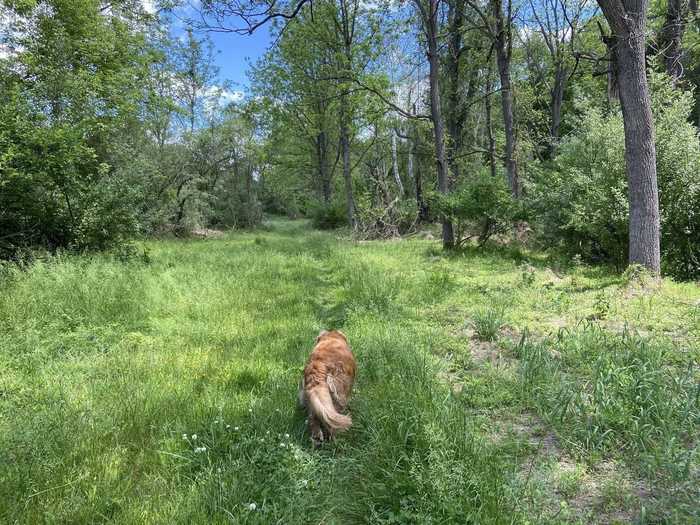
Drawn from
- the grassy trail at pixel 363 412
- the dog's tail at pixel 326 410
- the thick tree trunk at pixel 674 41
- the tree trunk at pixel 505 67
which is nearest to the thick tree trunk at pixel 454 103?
the tree trunk at pixel 505 67

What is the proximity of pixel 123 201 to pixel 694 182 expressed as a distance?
1346 centimetres

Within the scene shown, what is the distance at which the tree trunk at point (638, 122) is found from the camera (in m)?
7.06

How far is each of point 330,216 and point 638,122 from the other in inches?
898

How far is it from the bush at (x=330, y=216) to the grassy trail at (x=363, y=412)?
72.3 feet

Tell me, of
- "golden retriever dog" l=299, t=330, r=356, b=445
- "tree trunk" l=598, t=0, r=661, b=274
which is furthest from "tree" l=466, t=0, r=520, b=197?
"golden retriever dog" l=299, t=330, r=356, b=445

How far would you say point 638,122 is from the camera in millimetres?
7129

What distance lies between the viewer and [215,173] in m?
23.9

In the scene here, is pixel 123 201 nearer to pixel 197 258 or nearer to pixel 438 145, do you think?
pixel 197 258

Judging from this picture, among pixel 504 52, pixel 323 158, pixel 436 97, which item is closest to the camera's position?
pixel 436 97

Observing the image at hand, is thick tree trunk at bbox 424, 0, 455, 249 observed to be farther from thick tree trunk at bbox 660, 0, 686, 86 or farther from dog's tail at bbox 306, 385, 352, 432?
dog's tail at bbox 306, 385, 352, 432

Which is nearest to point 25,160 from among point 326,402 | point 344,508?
point 326,402

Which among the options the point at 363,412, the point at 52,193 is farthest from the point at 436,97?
the point at 363,412

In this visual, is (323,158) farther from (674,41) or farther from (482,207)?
(674,41)

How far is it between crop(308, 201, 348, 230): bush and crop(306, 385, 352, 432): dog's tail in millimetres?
25213
